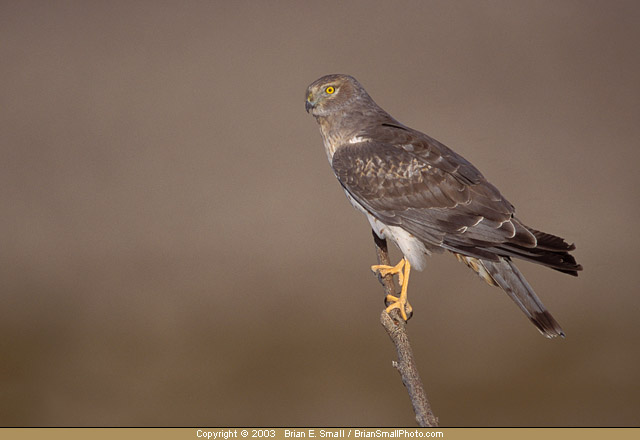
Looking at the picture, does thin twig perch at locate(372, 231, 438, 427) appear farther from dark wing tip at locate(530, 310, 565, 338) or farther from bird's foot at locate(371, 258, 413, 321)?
dark wing tip at locate(530, 310, 565, 338)

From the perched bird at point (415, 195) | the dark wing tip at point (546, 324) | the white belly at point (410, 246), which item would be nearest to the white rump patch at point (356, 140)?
the perched bird at point (415, 195)

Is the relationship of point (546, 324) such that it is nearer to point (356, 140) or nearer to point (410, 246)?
point (410, 246)

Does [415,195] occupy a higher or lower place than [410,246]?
higher

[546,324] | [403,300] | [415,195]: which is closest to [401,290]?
[403,300]

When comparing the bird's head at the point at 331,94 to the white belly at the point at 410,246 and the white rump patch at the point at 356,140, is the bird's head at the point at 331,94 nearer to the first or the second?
the white rump patch at the point at 356,140

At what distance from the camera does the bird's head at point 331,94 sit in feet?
5.68

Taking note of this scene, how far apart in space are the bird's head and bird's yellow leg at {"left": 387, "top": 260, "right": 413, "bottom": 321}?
50 cm

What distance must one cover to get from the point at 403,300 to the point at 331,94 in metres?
0.62

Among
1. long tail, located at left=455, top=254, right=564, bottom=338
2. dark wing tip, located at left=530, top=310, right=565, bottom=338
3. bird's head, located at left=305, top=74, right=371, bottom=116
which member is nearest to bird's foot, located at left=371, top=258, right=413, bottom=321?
long tail, located at left=455, top=254, right=564, bottom=338

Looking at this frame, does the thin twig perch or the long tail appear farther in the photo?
the long tail

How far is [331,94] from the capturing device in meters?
1.74

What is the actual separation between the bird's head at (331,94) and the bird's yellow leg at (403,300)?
50 cm

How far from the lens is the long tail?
55.9 inches

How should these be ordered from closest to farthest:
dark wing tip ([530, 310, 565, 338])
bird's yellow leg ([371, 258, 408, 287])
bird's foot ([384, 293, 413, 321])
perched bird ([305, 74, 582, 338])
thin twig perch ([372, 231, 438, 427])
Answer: thin twig perch ([372, 231, 438, 427])
dark wing tip ([530, 310, 565, 338])
perched bird ([305, 74, 582, 338])
bird's foot ([384, 293, 413, 321])
bird's yellow leg ([371, 258, 408, 287])
